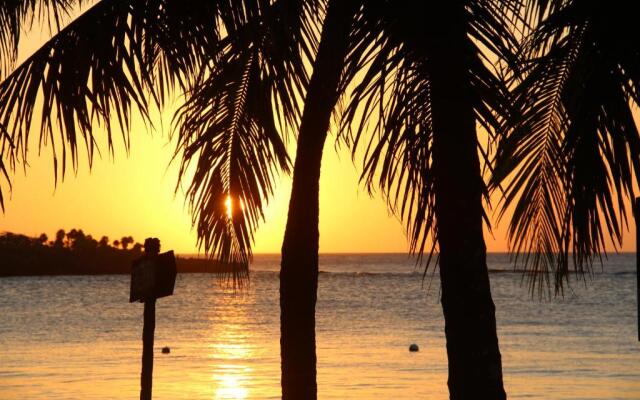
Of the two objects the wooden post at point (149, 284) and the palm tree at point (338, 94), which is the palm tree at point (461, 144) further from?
the wooden post at point (149, 284)

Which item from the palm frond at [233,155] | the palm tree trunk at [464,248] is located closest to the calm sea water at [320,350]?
the palm frond at [233,155]

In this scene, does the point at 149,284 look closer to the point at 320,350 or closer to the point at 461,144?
the point at 461,144

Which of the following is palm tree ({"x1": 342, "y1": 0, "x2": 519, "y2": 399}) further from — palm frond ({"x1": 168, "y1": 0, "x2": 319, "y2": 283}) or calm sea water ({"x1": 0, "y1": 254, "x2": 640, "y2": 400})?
→ calm sea water ({"x1": 0, "y1": 254, "x2": 640, "y2": 400})

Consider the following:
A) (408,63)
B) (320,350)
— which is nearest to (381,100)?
(408,63)

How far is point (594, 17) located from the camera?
602 centimetres

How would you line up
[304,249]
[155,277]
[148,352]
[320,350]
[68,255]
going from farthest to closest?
[68,255] → [320,350] → [304,249] → [148,352] → [155,277]

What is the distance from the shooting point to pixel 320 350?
34438 millimetres

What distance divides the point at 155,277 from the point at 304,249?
4.16 ft

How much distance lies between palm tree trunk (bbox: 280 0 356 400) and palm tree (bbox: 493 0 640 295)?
1543mm

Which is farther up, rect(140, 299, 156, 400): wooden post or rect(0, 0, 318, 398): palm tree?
rect(0, 0, 318, 398): palm tree

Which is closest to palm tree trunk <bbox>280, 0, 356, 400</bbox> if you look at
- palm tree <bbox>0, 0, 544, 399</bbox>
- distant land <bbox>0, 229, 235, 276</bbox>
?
palm tree <bbox>0, 0, 544, 399</bbox>

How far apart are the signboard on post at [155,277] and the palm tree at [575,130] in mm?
2353

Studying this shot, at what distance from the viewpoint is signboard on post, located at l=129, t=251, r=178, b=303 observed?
26.8 feet

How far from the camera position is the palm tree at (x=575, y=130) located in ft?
19.7
